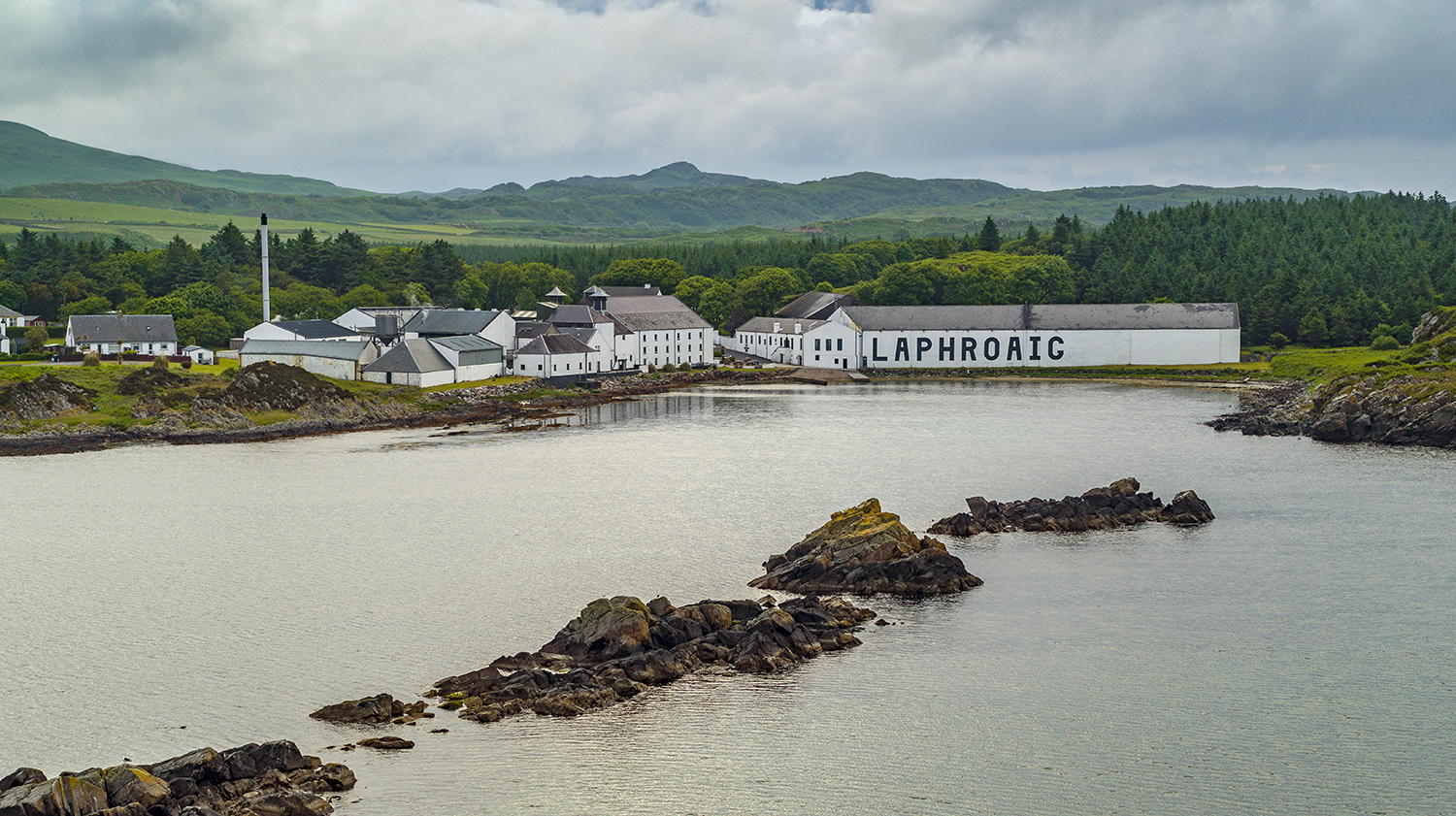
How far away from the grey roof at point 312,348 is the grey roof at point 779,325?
2391cm

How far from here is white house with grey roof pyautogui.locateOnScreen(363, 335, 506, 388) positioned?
161 feet

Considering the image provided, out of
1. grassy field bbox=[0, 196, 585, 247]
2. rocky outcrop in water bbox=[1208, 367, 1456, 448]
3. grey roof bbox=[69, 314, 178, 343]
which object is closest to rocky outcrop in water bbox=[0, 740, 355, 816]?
rocky outcrop in water bbox=[1208, 367, 1456, 448]

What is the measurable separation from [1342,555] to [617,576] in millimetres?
13422

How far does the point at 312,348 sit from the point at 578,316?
14.4 m

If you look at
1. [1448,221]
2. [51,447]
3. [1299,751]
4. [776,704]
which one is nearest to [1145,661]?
[1299,751]

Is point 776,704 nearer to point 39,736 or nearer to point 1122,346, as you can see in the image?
point 39,736

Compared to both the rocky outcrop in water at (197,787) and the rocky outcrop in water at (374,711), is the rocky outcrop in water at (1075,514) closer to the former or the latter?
the rocky outcrop in water at (374,711)

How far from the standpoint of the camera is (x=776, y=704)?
1538 cm

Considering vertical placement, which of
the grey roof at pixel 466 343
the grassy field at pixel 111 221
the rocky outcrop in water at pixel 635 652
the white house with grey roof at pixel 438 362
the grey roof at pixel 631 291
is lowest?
the rocky outcrop in water at pixel 635 652

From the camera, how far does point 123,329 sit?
54.4m

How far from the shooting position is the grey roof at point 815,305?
2729 inches

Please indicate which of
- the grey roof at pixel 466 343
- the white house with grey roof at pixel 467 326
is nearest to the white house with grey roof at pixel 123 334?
the white house with grey roof at pixel 467 326

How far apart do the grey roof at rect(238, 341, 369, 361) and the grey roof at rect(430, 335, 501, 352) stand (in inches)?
126

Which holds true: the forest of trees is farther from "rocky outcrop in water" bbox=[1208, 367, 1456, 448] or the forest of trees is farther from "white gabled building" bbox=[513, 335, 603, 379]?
"rocky outcrop in water" bbox=[1208, 367, 1456, 448]
